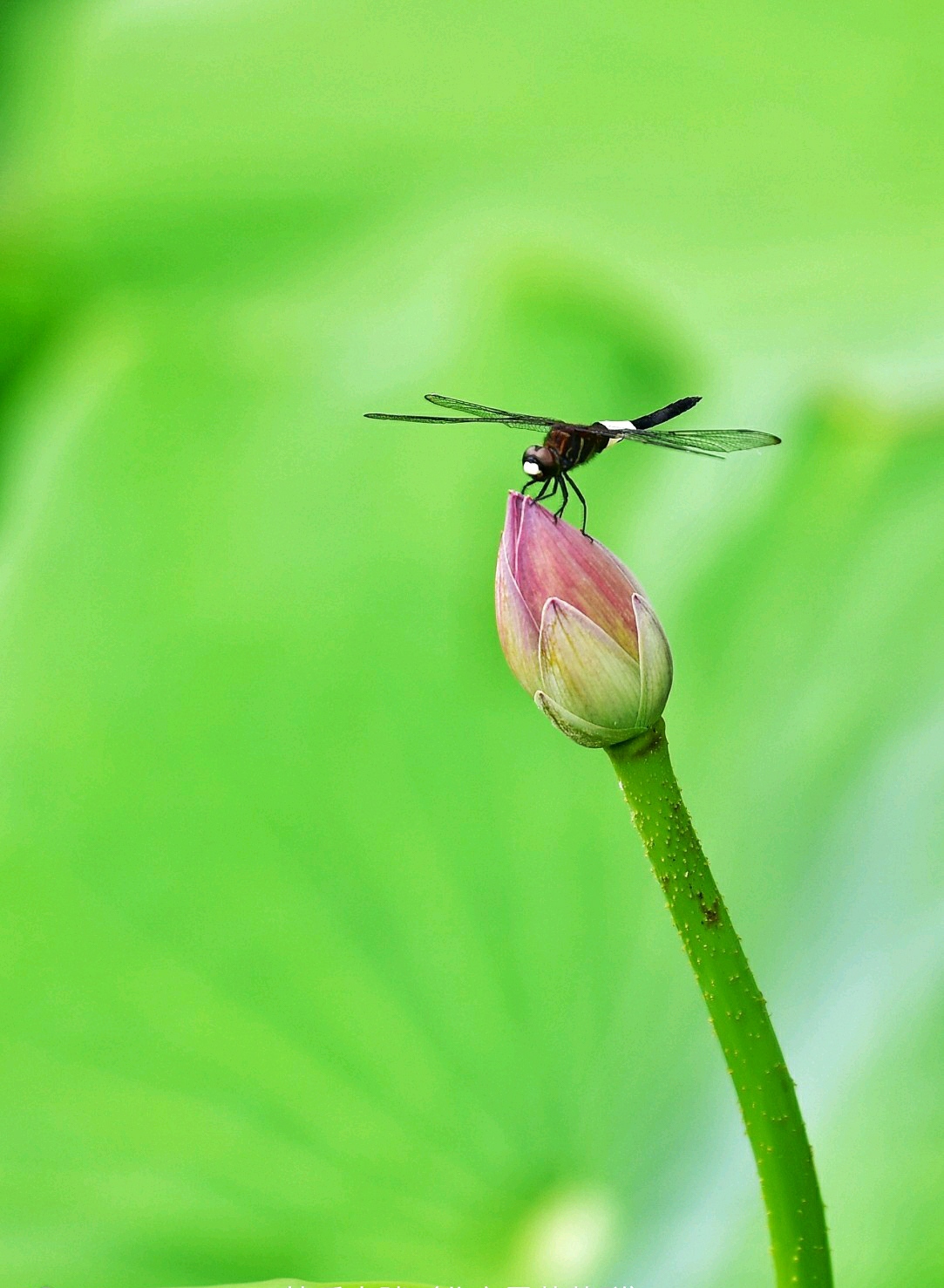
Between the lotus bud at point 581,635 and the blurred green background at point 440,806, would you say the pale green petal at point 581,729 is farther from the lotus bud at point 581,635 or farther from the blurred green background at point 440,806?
the blurred green background at point 440,806

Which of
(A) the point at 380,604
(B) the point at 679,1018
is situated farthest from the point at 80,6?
(B) the point at 679,1018

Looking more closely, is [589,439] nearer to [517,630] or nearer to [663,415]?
[663,415]

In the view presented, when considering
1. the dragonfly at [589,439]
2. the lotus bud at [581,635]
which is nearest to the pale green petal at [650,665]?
the lotus bud at [581,635]

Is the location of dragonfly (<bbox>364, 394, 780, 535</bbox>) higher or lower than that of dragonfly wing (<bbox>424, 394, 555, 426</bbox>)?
lower

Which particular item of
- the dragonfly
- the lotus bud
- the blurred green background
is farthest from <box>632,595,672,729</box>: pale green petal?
the blurred green background

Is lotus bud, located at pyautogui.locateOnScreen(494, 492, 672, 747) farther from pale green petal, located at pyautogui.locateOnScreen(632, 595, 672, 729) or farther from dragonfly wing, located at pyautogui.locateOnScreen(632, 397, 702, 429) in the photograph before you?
dragonfly wing, located at pyautogui.locateOnScreen(632, 397, 702, 429)

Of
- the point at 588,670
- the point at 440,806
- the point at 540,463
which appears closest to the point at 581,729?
the point at 588,670
